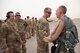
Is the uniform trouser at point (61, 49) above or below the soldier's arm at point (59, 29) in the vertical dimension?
below

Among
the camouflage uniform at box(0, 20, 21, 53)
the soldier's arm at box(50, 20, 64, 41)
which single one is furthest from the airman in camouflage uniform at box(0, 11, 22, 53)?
the soldier's arm at box(50, 20, 64, 41)

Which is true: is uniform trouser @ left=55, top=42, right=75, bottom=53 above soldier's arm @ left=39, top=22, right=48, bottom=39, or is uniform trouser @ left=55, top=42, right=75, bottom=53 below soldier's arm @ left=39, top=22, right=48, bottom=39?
below

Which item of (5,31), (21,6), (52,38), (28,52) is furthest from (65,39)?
(21,6)

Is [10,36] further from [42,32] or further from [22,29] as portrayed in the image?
[22,29]

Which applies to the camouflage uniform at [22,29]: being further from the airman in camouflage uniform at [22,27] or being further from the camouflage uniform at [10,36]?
the camouflage uniform at [10,36]

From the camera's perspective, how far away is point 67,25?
11.8 feet

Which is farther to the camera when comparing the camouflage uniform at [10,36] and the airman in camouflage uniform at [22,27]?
the airman in camouflage uniform at [22,27]

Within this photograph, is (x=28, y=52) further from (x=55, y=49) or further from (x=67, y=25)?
(x=67, y=25)

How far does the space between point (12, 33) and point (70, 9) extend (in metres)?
5.88

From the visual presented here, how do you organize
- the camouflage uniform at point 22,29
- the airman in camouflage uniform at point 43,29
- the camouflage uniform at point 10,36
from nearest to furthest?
the camouflage uniform at point 10,36, the airman in camouflage uniform at point 43,29, the camouflage uniform at point 22,29

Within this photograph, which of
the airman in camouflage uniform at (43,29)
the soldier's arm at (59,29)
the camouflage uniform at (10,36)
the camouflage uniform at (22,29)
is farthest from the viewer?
the camouflage uniform at (22,29)

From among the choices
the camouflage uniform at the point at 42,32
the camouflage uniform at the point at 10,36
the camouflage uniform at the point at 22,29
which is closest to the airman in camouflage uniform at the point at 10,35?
the camouflage uniform at the point at 10,36

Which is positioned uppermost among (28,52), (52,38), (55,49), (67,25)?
(67,25)

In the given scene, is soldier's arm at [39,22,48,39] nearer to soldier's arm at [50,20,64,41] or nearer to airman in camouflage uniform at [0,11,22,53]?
airman in camouflage uniform at [0,11,22,53]
